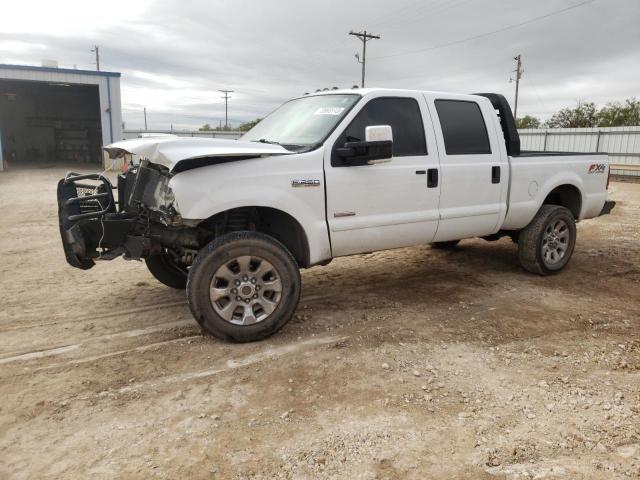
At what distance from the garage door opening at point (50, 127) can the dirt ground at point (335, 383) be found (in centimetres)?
3106

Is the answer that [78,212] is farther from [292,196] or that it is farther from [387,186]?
[387,186]

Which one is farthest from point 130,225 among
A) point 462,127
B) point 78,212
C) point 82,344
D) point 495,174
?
point 495,174

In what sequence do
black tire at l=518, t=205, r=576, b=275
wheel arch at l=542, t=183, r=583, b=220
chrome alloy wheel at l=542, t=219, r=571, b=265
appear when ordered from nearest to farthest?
black tire at l=518, t=205, r=576, b=275 < chrome alloy wheel at l=542, t=219, r=571, b=265 < wheel arch at l=542, t=183, r=583, b=220

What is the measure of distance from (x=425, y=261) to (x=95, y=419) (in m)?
4.76

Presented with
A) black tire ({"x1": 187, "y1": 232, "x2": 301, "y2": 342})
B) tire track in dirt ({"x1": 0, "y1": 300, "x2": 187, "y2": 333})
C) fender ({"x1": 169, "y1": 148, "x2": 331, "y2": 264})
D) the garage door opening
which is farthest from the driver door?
the garage door opening

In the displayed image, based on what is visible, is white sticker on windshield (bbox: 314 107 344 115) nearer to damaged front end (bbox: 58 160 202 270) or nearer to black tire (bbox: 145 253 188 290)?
damaged front end (bbox: 58 160 202 270)

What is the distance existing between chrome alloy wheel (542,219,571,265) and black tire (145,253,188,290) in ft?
13.3

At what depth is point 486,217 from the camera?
5262mm

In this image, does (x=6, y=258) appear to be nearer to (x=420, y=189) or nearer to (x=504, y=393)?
(x=420, y=189)

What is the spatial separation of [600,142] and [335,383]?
2410cm

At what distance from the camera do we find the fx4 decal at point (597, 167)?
621 centimetres

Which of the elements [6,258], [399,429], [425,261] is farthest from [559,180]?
[6,258]

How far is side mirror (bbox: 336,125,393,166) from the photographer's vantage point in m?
3.98

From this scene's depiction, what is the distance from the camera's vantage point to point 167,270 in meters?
5.15
